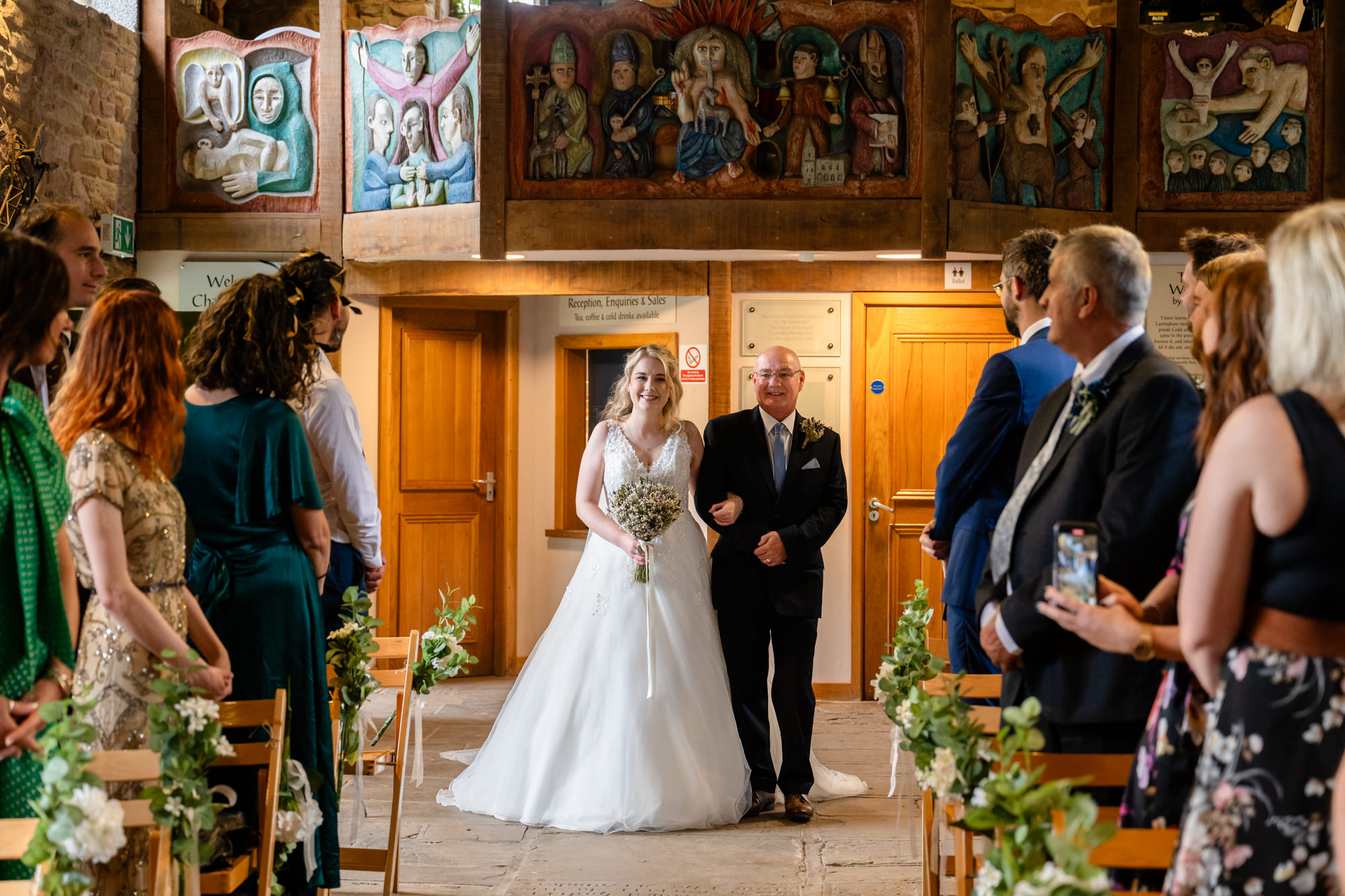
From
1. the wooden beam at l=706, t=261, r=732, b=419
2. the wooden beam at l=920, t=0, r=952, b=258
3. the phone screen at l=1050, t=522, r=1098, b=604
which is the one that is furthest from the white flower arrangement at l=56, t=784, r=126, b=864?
the wooden beam at l=706, t=261, r=732, b=419

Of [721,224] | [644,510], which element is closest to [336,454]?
[644,510]

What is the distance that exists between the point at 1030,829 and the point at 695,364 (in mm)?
6006

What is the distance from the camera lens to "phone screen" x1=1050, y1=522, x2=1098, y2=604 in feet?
7.31

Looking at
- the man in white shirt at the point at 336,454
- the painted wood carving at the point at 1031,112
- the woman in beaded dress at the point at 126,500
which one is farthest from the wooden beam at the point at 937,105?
the woman in beaded dress at the point at 126,500

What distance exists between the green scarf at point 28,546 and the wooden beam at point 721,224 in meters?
4.67

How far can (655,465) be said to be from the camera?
17.6 ft

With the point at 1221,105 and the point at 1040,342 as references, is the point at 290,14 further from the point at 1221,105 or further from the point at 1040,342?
the point at 1040,342

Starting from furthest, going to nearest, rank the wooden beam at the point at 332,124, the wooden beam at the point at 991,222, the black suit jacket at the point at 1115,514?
1. the wooden beam at the point at 332,124
2. the wooden beam at the point at 991,222
3. the black suit jacket at the point at 1115,514

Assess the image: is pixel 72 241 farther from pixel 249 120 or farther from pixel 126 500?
pixel 249 120

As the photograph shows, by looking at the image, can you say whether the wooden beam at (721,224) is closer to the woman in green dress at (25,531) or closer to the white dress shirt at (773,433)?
the white dress shirt at (773,433)

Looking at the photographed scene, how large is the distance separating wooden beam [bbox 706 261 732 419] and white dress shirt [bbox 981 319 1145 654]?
4.88 m

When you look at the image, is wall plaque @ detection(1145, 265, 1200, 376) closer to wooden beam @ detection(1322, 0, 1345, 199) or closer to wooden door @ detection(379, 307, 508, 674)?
wooden beam @ detection(1322, 0, 1345, 199)

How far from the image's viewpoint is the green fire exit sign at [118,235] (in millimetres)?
7297

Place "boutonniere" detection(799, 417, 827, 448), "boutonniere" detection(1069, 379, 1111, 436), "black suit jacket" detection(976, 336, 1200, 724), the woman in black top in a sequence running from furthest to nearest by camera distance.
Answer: "boutonniere" detection(799, 417, 827, 448), "boutonniere" detection(1069, 379, 1111, 436), "black suit jacket" detection(976, 336, 1200, 724), the woman in black top
